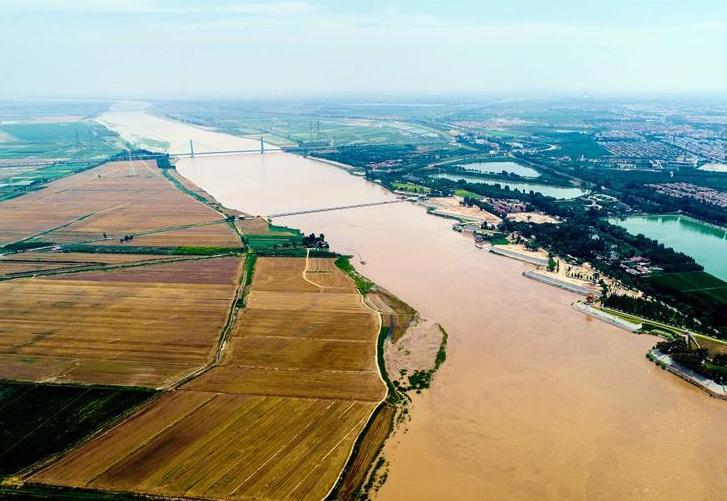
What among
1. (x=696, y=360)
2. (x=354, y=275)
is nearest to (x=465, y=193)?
(x=354, y=275)

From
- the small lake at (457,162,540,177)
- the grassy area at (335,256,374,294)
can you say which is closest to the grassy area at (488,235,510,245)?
the grassy area at (335,256,374,294)

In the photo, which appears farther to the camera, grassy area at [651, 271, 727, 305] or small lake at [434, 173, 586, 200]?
small lake at [434, 173, 586, 200]

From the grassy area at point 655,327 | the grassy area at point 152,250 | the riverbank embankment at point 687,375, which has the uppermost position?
the grassy area at point 152,250

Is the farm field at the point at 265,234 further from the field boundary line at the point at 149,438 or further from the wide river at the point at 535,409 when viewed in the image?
the field boundary line at the point at 149,438

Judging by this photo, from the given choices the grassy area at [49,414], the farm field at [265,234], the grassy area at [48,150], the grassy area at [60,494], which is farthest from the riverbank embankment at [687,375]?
the grassy area at [48,150]

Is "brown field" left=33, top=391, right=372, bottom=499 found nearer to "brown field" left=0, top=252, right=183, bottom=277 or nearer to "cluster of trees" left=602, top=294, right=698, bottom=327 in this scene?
"cluster of trees" left=602, top=294, right=698, bottom=327

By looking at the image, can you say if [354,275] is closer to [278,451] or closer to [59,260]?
[278,451]
